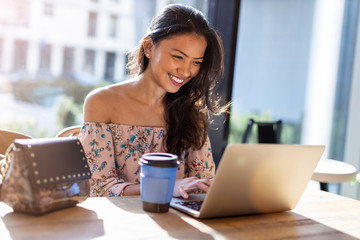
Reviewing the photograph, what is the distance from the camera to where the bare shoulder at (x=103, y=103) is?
5.76 feet

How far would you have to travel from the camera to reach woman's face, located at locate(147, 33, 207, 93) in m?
1.76

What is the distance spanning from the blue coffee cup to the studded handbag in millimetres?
154

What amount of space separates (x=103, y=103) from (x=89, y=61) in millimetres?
831

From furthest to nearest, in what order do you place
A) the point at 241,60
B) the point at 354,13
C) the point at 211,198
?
the point at 354,13, the point at 241,60, the point at 211,198

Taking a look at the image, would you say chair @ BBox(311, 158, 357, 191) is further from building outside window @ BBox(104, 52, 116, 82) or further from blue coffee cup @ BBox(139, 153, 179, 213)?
blue coffee cup @ BBox(139, 153, 179, 213)

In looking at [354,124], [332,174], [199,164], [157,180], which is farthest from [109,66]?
[354,124]

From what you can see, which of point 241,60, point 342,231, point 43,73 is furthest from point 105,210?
point 241,60

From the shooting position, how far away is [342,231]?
118 centimetres

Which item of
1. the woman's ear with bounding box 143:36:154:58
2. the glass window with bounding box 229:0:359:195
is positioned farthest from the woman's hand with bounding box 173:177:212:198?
the glass window with bounding box 229:0:359:195

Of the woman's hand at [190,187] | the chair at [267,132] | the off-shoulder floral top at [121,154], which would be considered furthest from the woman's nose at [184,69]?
the chair at [267,132]

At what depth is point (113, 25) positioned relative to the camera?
103 inches

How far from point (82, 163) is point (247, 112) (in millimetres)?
2409

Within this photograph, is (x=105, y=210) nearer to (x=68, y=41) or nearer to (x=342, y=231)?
(x=342, y=231)

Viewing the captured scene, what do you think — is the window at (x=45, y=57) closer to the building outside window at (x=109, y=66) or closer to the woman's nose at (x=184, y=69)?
the building outside window at (x=109, y=66)
